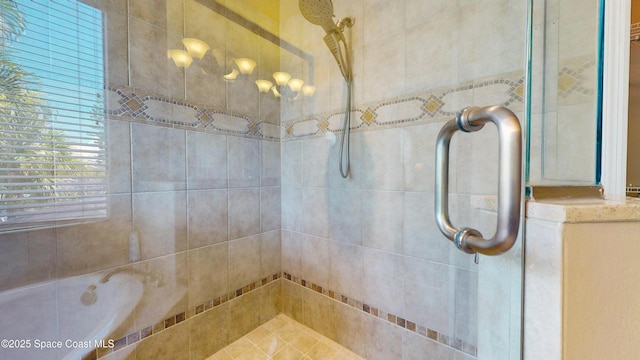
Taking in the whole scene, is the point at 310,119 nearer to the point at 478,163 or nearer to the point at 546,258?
the point at 478,163

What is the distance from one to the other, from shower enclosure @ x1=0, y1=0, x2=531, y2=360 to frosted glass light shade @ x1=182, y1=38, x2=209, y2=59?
1 cm

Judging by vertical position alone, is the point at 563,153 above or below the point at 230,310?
above

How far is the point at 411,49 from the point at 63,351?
180 cm

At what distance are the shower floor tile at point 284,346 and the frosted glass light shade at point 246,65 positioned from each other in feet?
4.99

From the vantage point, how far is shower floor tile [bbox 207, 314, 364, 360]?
48.8 inches

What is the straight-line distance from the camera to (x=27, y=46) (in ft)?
2.63

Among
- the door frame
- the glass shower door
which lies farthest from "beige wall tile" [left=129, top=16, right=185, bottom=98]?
the door frame

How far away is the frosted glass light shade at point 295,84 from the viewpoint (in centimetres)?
144

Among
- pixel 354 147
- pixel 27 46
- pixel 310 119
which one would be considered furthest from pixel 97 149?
pixel 354 147

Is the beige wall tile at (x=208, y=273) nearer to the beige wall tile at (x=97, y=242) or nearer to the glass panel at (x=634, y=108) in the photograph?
the beige wall tile at (x=97, y=242)

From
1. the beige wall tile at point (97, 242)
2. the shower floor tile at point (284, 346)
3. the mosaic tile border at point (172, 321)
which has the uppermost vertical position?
the beige wall tile at point (97, 242)

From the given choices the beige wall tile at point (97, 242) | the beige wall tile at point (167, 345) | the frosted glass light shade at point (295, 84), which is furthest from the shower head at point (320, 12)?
the beige wall tile at point (167, 345)

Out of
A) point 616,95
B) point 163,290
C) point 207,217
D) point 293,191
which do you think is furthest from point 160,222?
point 616,95

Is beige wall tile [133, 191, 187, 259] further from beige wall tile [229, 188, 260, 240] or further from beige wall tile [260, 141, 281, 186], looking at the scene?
beige wall tile [260, 141, 281, 186]
